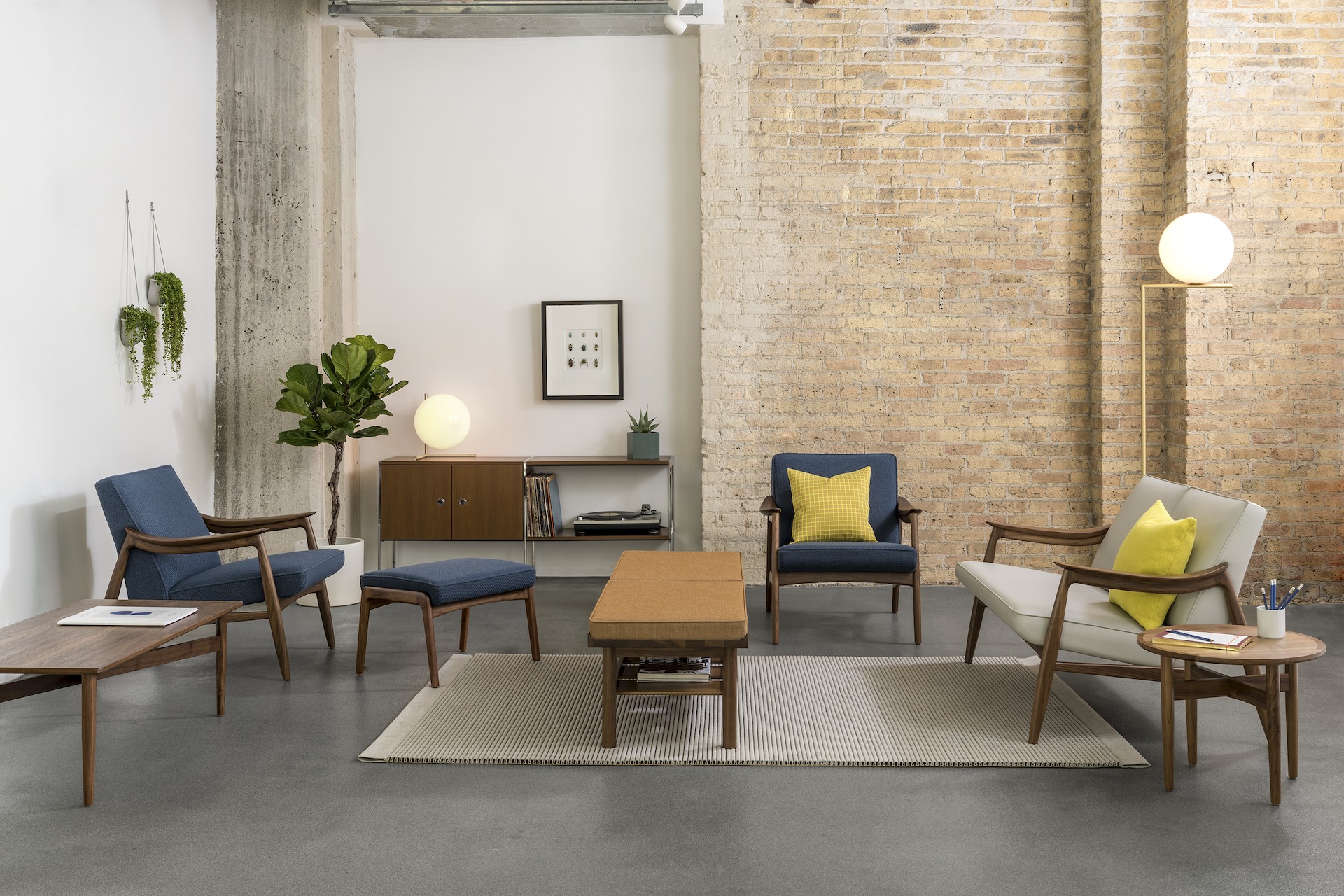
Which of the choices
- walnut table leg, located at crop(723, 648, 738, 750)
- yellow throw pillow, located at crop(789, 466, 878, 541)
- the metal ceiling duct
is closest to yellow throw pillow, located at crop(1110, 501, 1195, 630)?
walnut table leg, located at crop(723, 648, 738, 750)

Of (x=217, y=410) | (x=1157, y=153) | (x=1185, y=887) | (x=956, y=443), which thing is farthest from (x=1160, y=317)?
(x=217, y=410)

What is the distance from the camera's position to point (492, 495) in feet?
20.6

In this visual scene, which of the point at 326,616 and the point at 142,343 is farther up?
the point at 142,343

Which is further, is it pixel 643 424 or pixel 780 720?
pixel 643 424

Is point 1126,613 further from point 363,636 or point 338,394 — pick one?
point 338,394

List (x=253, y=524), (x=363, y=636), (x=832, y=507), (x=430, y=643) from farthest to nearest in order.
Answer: (x=832, y=507)
(x=253, y=524)
(x=363, y=636)
(x=430, y=643)

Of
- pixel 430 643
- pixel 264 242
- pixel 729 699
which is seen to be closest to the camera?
pixel 729 699

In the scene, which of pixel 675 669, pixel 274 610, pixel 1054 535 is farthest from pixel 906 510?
pixel 274 610

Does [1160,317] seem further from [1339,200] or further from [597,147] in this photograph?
[597,147]

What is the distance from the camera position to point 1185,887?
7.98 feet

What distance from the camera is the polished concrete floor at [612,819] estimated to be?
250cm

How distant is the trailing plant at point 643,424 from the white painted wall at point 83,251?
2767 millimetres

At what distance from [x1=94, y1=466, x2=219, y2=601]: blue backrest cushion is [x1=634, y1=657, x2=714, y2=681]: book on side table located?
222 cm

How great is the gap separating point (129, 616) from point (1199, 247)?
5556 millimetres
